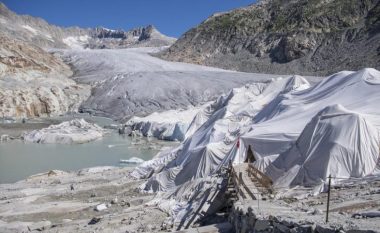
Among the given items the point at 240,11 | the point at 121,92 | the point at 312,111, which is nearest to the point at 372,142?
the point at 312,111

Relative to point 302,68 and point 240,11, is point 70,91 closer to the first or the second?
point 302,68

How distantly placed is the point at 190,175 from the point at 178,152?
16.2 feet

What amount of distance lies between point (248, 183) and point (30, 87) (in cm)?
5328

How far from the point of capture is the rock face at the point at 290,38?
7581 cm

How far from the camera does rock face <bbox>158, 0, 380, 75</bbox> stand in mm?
75812

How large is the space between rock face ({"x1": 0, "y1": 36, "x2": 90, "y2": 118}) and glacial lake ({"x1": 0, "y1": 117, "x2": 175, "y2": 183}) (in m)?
18.1

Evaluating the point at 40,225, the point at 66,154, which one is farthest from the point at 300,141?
the point at 66,154

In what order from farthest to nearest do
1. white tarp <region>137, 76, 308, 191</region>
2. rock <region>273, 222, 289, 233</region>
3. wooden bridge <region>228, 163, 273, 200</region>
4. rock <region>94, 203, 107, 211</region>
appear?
1. white tarp <region>137, 76, 308, 191</region>
2. rock <region>94, 203, 107, 211</region>
3. wooden bridge <region>228, 163, 273, 200</region>
4. rock <region>273, 222, 289, 233</region>

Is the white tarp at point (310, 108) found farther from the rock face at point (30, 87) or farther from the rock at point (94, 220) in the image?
the rock face at point (30, 87)

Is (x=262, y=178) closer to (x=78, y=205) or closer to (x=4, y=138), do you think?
(x=78, y=205)

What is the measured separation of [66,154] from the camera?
36.8m

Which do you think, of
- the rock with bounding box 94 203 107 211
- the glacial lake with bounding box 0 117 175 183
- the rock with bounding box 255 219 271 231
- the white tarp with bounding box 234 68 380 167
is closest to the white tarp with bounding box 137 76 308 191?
the white tarp with bounding box 234 68 380 167

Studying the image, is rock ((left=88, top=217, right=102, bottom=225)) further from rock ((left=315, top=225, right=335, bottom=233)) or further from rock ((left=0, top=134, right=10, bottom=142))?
rock ((left=0, top=134, right=10, bottom=142))

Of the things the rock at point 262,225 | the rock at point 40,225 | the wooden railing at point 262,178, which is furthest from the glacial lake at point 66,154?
the rock at point 262,225
